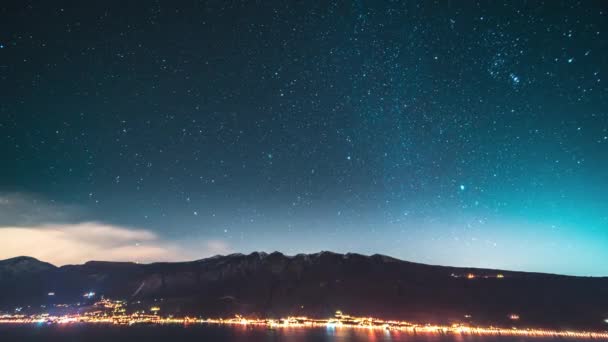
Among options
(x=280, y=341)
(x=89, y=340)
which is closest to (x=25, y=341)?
(x=89, y=340)

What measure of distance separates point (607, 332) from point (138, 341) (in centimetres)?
25388

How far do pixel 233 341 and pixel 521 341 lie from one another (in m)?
113

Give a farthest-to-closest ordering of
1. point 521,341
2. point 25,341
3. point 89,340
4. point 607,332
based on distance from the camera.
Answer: point 607,332
point 521,341
point 89,340
point 25,341

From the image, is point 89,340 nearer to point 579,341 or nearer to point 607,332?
point 579,341

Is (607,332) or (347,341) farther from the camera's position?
(607,332)

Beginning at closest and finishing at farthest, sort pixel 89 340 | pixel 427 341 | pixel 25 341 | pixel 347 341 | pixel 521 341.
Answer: pixel 25 341 → pixel 89 340 → pixel 347 341 → pixel 427 341 → pixel 521 341

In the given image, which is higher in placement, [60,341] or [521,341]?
[60,341]

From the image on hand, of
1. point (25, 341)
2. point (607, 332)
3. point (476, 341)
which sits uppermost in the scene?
point (25, 341)

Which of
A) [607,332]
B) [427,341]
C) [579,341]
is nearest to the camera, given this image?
[427,341]

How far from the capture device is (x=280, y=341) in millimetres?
95938

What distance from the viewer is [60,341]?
298 ft

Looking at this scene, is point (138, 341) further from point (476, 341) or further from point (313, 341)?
point (476, 341)

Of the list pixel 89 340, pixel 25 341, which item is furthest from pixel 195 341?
pixel 25 341

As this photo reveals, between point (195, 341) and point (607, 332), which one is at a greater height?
point (195, 341)
